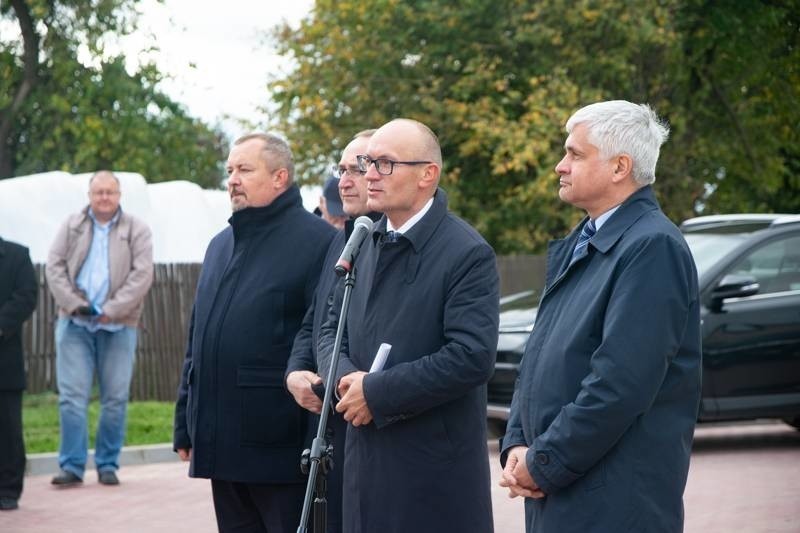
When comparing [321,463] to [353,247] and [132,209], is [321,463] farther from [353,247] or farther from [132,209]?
[132,209]

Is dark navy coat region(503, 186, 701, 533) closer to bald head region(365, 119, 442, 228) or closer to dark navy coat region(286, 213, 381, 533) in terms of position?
bald head region(365, 119, 442, 228)

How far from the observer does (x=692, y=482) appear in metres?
10.6

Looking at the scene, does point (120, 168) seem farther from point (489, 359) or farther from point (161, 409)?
point (489, 359)

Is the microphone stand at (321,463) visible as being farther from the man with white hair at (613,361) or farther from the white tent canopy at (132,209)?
the white tent canopy at (132,209)

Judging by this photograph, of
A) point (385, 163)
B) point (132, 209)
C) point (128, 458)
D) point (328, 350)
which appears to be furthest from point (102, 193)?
point (132, 209)

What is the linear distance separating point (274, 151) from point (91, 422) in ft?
27.3

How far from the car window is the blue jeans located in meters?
5.18

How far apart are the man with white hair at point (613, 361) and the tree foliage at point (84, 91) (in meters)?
26.2

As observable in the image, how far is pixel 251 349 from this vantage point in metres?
6.32

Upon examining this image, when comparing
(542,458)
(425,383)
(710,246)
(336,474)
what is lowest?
(336,474)

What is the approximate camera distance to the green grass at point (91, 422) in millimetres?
13047

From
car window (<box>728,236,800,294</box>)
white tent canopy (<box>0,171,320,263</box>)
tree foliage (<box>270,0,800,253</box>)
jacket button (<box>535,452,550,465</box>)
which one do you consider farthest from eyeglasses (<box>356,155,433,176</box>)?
tree foliage (<box>270,0,800,253</box>)

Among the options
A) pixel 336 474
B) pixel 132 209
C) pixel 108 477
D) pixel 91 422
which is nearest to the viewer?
pixel 336 474

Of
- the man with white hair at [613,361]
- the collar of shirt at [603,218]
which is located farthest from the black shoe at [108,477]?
the collar of shirt at [603,218]
